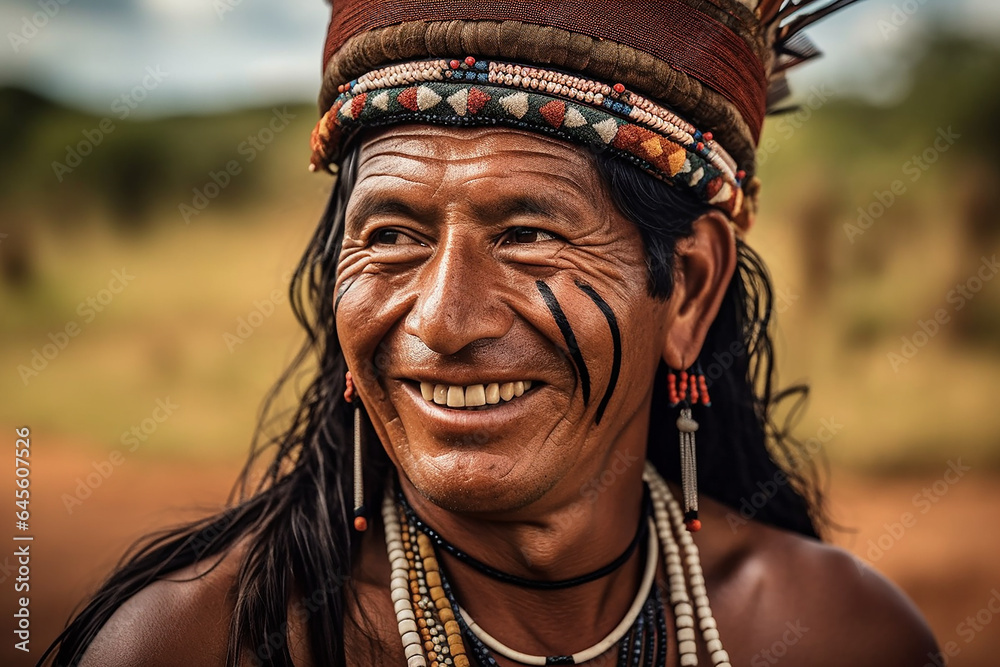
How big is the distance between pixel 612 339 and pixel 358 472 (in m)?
0.74

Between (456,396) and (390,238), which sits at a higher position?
(390,238)

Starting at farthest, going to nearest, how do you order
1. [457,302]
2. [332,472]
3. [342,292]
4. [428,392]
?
1. [332,472]
2. [342,292]
3. [428,392]
4. [457,302]

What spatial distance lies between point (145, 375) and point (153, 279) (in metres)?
0.80

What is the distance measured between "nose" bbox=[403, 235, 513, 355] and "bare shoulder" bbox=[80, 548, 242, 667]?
807mm

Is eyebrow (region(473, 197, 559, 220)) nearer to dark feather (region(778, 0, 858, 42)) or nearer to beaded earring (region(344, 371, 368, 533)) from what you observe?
beaded earring (region(344, 371, 368, 533))

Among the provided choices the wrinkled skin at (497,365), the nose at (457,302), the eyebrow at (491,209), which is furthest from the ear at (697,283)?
the nose at (457,302)

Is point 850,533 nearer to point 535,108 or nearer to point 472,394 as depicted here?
point 472,394

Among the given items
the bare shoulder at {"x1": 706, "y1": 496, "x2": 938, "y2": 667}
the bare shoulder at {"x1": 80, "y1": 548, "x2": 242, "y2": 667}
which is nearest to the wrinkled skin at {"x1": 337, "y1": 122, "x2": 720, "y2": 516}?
the bare shoulder at {"x1": 80, "y1": 548, "x2": 242, "y2": 667}

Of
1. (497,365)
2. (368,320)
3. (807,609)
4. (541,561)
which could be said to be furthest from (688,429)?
(368,320)

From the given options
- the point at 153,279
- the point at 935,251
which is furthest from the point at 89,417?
the point at 935,251

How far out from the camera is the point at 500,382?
2.04m

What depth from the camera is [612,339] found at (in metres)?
2.11

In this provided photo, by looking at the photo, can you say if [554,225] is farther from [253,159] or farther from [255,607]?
[253,159]

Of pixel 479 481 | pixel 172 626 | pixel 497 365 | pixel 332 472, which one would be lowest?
pixel 172 626
